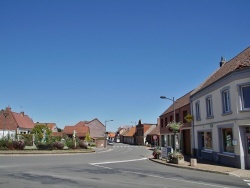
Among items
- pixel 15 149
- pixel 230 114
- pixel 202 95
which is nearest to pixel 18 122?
pixel 15 149

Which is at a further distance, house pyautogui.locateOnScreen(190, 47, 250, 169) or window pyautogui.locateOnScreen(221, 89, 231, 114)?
window pyautogui.locateOnScreen(221, 89, 231, 114)

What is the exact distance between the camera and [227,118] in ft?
68.5

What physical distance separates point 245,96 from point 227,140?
4046mm

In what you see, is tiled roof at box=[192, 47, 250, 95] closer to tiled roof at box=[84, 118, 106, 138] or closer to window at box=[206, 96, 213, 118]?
window at box=[206, 96, 213, 118]

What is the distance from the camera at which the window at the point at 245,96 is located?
19062 millimetres

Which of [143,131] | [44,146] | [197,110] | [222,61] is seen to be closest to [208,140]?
[197,110]

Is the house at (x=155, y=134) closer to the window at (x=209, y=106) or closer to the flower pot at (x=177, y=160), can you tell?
the window at (x=209, y=106)

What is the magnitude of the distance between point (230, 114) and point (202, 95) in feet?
20.2

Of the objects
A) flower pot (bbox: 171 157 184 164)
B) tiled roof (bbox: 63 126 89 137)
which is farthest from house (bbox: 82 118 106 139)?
flower pot (bbox: 171 157 184 164)

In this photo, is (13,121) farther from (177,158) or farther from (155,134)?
(177,158)

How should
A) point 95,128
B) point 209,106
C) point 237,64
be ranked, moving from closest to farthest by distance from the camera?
point 237,64 → point 209,106 → point 95,128

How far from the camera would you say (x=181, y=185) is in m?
12.5

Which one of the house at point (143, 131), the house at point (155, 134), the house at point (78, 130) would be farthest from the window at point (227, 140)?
the house at point (78, 130)

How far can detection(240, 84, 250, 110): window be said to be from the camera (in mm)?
19062
